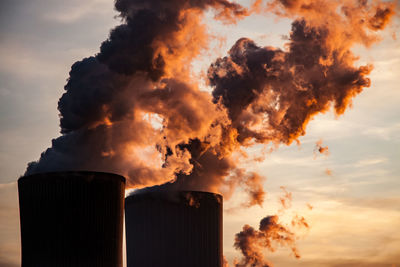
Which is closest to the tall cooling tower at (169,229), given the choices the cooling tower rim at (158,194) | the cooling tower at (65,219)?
the cooling tower rim at (158,194)

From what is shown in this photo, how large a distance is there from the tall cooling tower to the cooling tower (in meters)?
7.35

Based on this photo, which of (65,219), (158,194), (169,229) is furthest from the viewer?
(158,194)

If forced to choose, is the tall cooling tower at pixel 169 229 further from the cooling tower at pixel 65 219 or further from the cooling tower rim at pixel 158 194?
the cooling tower at pixel 65 219

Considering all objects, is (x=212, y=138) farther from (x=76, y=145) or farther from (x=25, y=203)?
(x=25, y=203)

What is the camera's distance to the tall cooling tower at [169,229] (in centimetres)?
3462

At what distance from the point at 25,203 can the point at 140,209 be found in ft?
29.6

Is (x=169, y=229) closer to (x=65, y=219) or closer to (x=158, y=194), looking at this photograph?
(x=158, y=194)

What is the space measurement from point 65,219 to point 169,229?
9.18m

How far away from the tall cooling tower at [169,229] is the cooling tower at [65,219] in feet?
24.1

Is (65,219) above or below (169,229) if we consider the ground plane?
below

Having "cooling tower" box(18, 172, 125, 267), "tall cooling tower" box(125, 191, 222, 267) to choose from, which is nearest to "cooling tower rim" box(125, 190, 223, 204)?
"tall cooling tower" box(125, 191, 222, 267)

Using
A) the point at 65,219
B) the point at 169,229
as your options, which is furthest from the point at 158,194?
the point at 65,219

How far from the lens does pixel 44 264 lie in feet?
86.5

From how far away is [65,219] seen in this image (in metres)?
26.6
